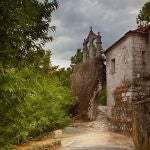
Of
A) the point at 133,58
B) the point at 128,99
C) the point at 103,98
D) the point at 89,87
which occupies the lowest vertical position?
the point at 128,99

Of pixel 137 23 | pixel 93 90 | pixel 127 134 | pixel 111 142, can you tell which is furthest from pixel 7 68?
pixel 137 23

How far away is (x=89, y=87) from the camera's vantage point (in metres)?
24.0

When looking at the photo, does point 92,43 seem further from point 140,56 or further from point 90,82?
point 140,56

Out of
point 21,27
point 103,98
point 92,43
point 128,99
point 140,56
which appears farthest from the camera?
point 103,98

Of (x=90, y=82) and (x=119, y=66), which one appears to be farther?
(x=90, y=82)

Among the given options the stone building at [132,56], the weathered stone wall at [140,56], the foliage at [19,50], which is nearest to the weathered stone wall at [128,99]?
the stone building at [132,56]

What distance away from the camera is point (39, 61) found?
7.23 metres

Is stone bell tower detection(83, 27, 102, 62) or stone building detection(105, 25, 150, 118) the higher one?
stone bell tower detection(83, 27, 102, 62)

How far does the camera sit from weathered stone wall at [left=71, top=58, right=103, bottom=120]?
925 inches

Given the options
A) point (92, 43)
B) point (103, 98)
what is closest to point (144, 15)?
point (92, 43)

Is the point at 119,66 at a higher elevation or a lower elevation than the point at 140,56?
lower

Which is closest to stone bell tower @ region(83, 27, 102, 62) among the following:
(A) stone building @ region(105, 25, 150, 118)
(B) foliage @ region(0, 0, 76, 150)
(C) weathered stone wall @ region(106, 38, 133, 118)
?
(C) weathered stone wall @ region(106, 38, 133, 118)

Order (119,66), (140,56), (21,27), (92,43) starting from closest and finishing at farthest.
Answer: (21,27)
(140,56)
(119,66)
(92,43)

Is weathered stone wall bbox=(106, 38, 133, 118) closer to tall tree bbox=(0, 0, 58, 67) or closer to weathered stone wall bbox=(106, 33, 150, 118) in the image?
weathered stone wall bbox=(106, 33, 150, 118)
